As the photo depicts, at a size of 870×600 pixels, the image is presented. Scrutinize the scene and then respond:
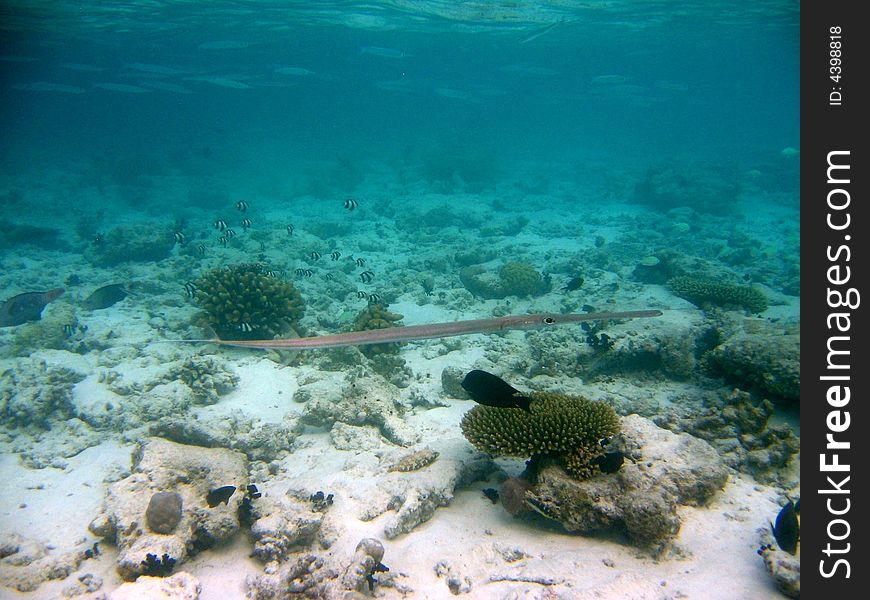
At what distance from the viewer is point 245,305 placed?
8719mm

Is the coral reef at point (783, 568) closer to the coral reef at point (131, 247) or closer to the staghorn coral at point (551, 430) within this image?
the staghorn coral at point (551, 430)

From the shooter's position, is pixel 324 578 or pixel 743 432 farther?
pixel 743 432

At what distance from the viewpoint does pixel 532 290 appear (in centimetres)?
1274

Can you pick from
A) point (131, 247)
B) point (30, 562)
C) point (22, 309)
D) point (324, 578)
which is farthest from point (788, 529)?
point (131, 247)

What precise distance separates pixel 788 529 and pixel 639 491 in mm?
1074

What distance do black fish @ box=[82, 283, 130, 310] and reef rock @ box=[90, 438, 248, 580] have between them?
6.81 m

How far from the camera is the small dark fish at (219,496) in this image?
15.0ft

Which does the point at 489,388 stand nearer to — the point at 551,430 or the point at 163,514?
the point at 551,430

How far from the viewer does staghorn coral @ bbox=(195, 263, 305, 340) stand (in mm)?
8703

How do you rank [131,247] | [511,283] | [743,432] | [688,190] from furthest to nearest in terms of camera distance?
[688,190]
[131,247]
[511,283]
[743,432]

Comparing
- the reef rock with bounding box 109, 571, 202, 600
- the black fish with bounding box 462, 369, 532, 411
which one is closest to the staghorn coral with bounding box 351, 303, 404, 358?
the black fish with bounding box 462, 369, 532, 411

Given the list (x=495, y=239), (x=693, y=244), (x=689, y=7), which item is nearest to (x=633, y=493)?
(x=495, y=239)
